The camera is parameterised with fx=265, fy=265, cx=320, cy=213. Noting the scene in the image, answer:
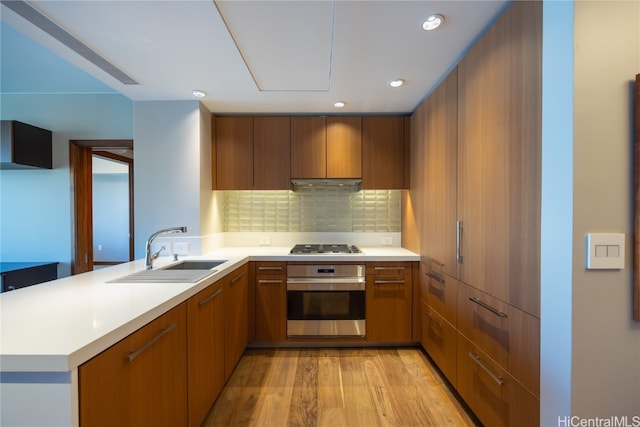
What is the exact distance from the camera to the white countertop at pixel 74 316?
685 millimetres

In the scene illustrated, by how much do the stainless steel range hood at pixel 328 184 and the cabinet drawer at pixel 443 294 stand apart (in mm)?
1185

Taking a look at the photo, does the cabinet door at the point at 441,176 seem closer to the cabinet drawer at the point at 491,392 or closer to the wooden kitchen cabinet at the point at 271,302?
the cabinet drawer at the point at 491,392

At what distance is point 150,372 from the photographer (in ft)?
3.41

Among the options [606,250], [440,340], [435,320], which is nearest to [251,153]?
[435,320]

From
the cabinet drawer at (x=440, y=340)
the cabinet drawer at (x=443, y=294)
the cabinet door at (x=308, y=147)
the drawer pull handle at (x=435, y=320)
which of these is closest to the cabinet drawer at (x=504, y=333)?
the cabinet drawer at (x=443, y=294)

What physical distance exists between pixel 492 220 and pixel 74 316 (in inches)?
72.2

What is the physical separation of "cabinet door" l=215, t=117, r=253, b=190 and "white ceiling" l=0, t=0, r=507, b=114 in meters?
0.40

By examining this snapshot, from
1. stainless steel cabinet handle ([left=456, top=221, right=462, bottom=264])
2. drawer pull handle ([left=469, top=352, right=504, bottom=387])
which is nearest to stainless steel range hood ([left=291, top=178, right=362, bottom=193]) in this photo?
stainless steel cabinet handle ([left=456, top=221, right=462, bottom=264])

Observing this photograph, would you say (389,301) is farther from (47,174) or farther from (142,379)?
(47,174)

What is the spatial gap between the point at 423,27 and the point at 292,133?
1.55 metres

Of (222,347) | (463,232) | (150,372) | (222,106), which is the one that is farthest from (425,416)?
(222,106)

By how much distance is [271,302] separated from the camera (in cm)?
246

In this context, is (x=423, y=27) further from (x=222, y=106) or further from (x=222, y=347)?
(x=222, y=347)

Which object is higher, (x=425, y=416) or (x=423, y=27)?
(x=423, y=27)
